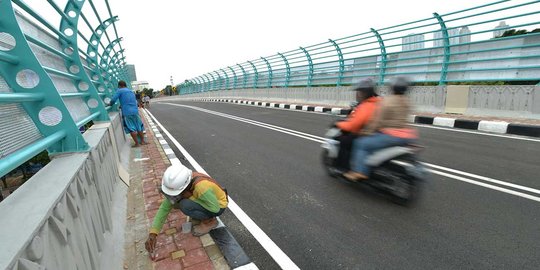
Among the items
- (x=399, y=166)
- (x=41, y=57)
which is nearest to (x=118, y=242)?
(x=41, y=57)

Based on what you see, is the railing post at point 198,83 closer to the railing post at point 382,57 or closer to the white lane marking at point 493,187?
the railing post at point 382,57

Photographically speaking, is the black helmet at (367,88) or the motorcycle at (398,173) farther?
the black helmet at (367,88)

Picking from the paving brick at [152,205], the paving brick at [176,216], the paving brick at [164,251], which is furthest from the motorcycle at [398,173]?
the paving brick at [152,205]

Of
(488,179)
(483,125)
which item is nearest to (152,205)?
(488,179)

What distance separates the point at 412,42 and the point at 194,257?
453 inches

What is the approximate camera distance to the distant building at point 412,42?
11027 millimetres

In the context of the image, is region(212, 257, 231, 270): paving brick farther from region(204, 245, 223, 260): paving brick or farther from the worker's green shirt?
the worker's green shirt

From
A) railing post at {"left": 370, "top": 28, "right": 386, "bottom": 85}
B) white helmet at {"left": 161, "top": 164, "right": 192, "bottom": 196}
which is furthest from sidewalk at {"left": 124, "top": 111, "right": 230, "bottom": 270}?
railing post at {"left": 370, "top": 28, "right": 386, "bottom": 85}

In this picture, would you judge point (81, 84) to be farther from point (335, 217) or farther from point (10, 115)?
point (335, 217)

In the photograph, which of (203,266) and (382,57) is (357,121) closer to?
(203,266)

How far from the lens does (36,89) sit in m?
2.15

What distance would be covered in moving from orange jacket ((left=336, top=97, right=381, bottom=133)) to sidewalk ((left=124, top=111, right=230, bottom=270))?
2.18 metres

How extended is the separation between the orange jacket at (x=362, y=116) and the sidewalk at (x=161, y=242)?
2.18 metres

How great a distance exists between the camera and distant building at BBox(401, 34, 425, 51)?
11.0 metres
